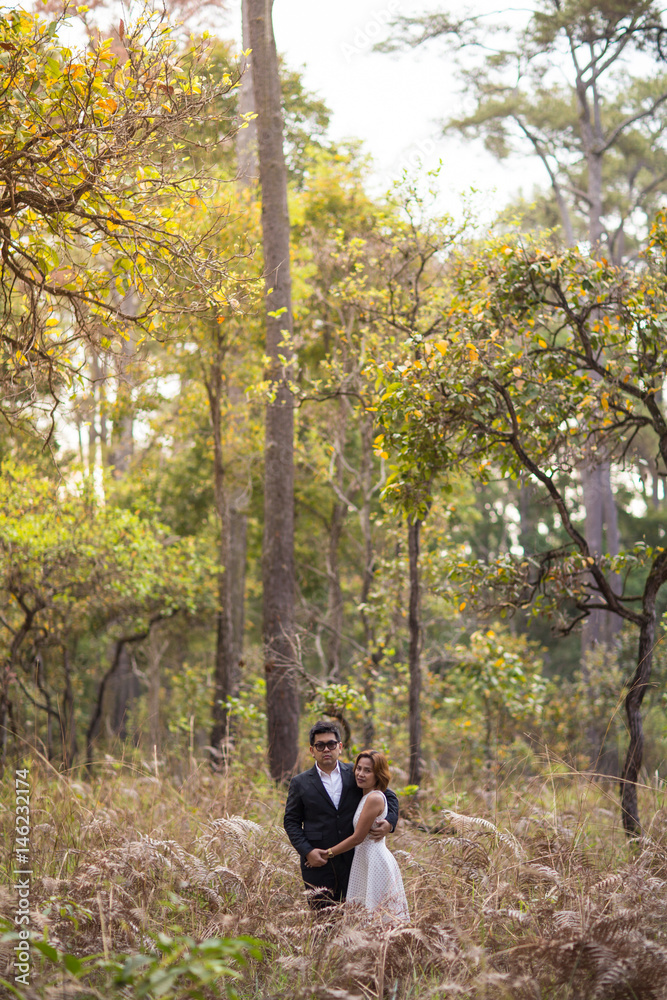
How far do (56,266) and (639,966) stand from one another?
15.9ft

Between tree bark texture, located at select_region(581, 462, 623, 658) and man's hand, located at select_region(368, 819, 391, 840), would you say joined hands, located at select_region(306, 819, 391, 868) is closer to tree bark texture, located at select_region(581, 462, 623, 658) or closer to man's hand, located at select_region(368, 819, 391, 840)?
man's hand, located at select_region(368, 819, 391, 840)

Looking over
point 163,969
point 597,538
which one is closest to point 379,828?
point 163,969

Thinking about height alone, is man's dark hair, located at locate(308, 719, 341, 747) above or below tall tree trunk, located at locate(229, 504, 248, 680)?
below

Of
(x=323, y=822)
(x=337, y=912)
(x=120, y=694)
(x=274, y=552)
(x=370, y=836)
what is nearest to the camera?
(x=337, y=912)

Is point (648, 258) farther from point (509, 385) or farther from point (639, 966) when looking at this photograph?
point (639, 966)

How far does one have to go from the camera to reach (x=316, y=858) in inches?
175

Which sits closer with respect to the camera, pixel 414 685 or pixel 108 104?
pixel 108 104

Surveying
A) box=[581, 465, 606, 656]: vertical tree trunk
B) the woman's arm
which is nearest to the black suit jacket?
the woman's arm

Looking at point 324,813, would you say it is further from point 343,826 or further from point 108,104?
point 108,104

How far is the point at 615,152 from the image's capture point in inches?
971

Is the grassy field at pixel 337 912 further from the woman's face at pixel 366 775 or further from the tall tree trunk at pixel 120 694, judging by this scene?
the tall tree trunk at pixel 120 694

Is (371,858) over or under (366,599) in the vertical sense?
under

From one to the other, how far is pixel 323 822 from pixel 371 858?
1.21 feet

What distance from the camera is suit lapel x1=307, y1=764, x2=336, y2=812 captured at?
4691 millimetres
